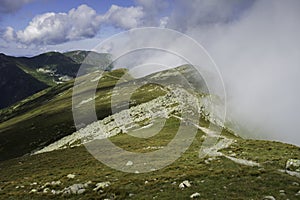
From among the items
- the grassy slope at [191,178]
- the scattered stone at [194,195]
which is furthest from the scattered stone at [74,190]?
the scattered stone at [194,195]

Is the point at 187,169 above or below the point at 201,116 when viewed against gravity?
below

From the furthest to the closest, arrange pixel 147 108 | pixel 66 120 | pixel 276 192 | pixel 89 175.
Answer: pixel 66 120 → pixel 147 108 → pixel 89 175 → pixel 276 192

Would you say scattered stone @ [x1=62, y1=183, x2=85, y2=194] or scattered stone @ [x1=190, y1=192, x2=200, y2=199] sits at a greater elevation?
scattered stone @ [x1=190, y1=192, x2=200, y2=199]

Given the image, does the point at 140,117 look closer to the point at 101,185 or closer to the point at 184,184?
the point at 101,185

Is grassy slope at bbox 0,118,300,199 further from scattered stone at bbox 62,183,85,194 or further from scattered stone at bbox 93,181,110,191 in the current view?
scattered stone at bbox 62,183,85,194

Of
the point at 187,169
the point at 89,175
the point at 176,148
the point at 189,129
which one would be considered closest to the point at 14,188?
the point at 89,175

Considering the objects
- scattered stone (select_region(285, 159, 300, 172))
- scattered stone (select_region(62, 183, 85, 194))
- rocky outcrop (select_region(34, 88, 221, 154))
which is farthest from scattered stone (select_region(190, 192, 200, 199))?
rocky outcrop (select_region(34, 88, 221, 154))

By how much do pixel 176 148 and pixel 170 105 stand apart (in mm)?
41116

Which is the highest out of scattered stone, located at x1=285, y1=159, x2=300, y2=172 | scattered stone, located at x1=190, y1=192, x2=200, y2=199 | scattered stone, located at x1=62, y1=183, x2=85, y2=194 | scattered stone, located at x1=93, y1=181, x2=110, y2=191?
scattered stone, located at x1=285, y1=159, x2=300, y2=172

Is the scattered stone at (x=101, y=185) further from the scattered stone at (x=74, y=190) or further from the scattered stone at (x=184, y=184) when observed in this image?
the scattered stone at (x=184, y=184)

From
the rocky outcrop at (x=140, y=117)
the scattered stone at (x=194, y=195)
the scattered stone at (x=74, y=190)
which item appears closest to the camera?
the scattered stone at (x=194, y=195)

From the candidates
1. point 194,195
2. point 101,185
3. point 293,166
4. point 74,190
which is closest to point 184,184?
point 194,195

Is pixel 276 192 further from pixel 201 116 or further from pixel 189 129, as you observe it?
pixel 201 116

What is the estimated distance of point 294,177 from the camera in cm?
2323
